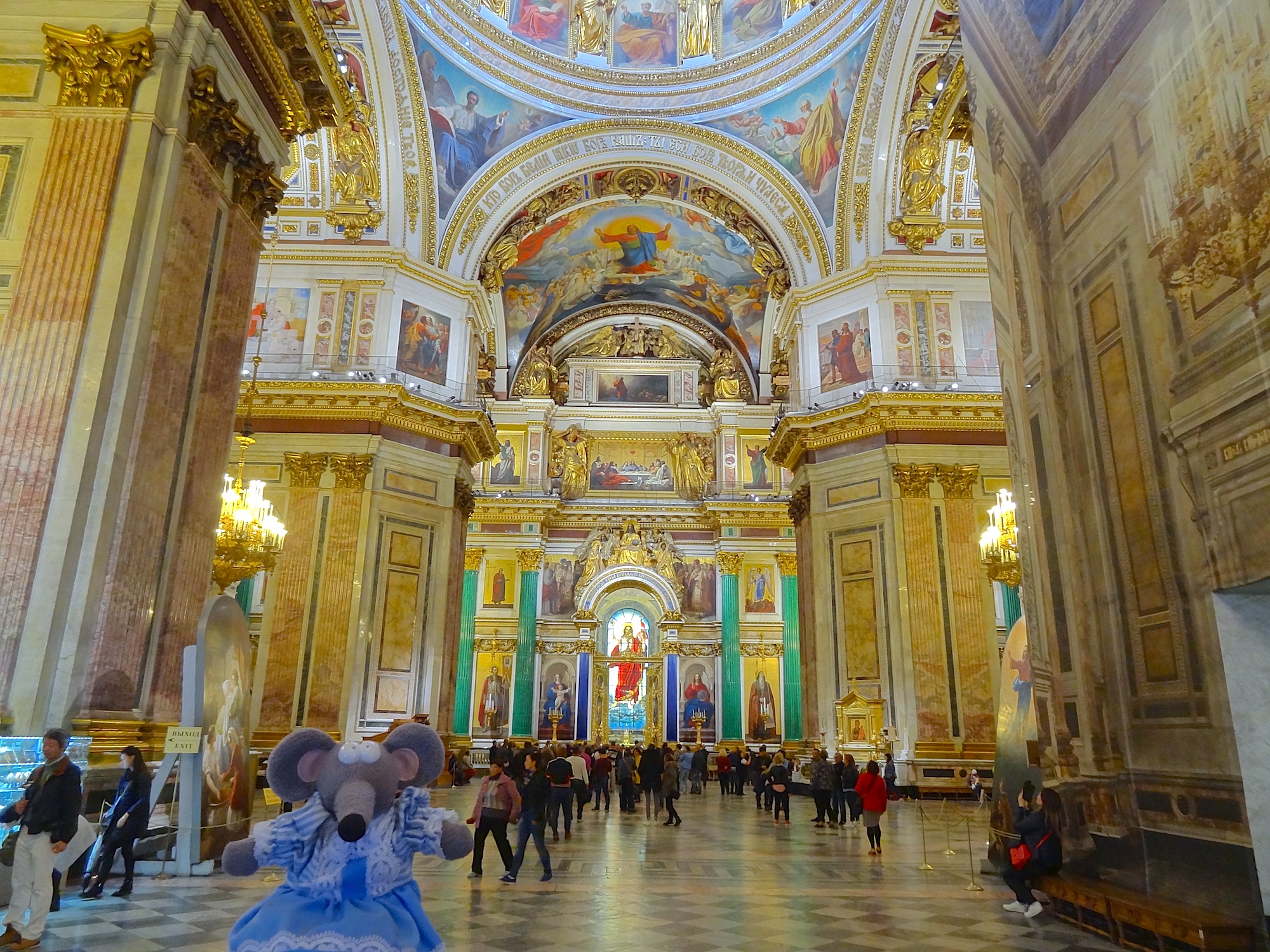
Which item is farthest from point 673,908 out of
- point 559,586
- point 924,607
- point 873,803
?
point 559,586

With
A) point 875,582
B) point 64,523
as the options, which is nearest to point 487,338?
point 875,582

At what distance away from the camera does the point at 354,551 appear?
50.3 ft

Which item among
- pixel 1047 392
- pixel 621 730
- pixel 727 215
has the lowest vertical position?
pixel 621 730

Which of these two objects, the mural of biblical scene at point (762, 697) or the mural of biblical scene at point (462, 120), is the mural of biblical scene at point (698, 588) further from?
the mural of biblical scene at point (462, 120)

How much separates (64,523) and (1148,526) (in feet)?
22.2

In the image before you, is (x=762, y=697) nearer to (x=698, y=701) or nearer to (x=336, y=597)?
(x=698, y=701)

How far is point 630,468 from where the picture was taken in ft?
94.4

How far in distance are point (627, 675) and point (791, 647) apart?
17.2 feet

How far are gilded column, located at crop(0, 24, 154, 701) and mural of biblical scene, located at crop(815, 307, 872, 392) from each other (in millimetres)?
13111

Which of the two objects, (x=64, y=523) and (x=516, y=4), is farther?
(x=516, y=4)

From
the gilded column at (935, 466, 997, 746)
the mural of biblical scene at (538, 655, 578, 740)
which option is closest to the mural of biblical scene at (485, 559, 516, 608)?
the mural of biblical scene at (538, 655, 578, 740)

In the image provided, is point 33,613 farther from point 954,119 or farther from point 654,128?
point 654,128

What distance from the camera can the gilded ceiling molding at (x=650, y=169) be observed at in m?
18.5

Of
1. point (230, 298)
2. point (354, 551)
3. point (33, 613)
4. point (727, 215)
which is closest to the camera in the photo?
point (33, 613)
